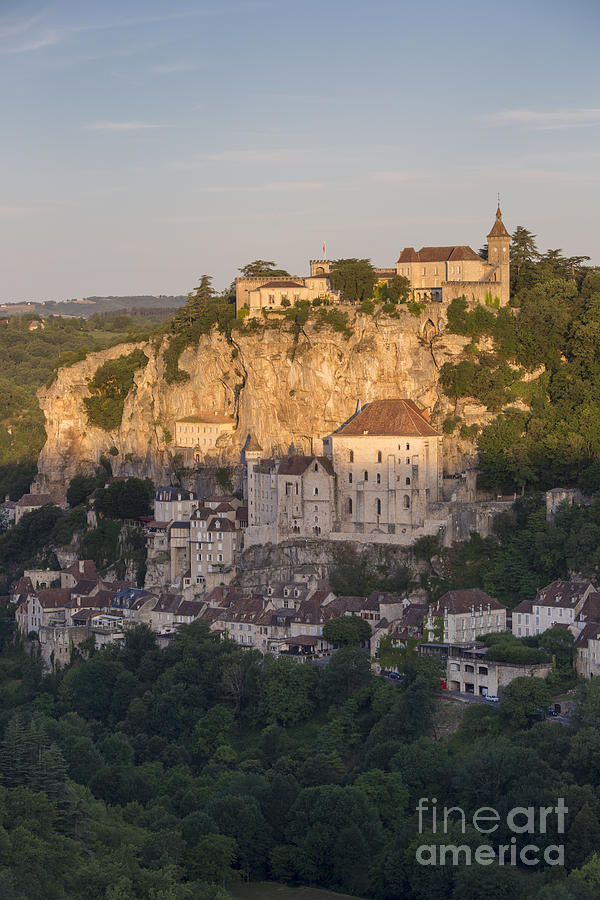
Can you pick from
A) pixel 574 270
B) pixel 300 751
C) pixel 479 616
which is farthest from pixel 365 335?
pixel 300 751

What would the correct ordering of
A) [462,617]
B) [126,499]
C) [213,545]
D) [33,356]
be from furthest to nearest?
[33,356], [126,499], [213,545], [462,617]

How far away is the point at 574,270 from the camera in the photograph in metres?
79.0

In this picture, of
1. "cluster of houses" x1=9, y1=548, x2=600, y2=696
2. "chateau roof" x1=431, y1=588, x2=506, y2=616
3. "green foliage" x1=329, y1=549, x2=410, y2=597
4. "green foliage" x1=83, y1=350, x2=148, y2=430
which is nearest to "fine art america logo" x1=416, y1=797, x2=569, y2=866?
"cluster of houses" x1=9, y1=548, x2=600, y2=696

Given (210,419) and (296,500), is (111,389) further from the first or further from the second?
(296,500)

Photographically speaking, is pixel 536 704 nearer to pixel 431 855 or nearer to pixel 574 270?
pixel 431 855

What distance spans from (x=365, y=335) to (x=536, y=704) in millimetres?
24073

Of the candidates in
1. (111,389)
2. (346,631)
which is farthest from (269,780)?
(111,389)

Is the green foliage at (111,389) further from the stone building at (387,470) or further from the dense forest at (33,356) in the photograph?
the stone building at (387,470)

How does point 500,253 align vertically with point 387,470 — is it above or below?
above

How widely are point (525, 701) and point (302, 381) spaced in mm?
24256

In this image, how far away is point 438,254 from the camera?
7781cm

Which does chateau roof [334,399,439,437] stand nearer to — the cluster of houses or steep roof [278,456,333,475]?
steep roof [278,456,333,475]

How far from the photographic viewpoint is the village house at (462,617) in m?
60.8

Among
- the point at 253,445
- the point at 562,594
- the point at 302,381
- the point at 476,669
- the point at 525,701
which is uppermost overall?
the point at 302,381
